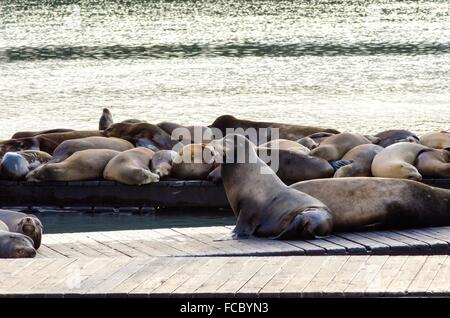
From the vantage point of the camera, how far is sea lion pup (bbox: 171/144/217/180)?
10.7 meters

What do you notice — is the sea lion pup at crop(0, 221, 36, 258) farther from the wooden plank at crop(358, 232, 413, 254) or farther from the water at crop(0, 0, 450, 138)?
the water at crop(0, 0, 450, 138)

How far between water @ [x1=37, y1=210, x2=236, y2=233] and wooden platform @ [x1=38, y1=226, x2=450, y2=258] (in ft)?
7.74

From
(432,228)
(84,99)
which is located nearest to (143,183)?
(432,228)

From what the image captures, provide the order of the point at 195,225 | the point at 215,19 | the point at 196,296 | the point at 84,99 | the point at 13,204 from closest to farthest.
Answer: the point at 196,296
the point at 195,225
the point at 13,204
the point at 84,99
the point at 215,19

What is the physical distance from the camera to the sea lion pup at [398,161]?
10.0 meters

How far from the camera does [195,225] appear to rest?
1014 cm

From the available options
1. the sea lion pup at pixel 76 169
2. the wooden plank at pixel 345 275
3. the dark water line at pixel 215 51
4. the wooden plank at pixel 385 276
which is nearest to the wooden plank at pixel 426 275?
the wooden plank at pixel 385 276

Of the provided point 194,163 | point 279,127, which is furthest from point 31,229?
point 279,127

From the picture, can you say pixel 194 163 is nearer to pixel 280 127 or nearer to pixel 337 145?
pixel 337 145

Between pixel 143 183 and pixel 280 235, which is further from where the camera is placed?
pixel 143 183

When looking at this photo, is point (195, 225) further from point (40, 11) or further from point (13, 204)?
point (40, 11)

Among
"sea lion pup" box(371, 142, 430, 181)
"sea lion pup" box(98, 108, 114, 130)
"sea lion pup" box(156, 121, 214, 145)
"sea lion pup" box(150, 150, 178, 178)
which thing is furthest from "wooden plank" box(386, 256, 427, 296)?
"sea lion pup" box(98, 108, 114, 130)

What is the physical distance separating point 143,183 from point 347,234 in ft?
11.0

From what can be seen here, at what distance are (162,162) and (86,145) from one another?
97 cm
